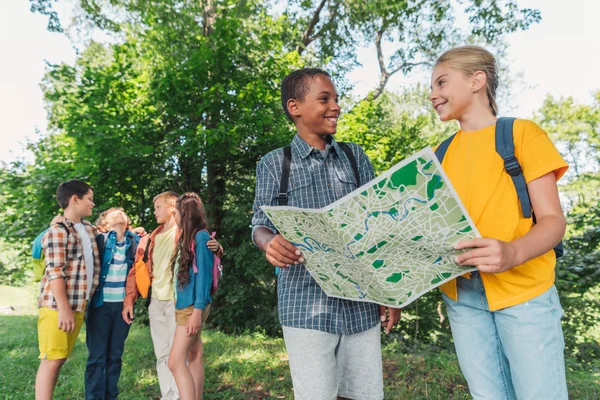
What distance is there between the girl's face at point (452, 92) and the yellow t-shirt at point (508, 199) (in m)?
0.17

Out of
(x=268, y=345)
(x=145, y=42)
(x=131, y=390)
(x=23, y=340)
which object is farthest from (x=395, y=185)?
(x=145, y=42)

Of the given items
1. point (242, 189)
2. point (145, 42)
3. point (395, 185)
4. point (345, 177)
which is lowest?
point (395, 185)

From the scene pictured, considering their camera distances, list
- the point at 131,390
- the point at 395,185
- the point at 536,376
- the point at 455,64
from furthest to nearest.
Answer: the point at 131,390 → the point at 455,64 → the point at 536,376 → the point at 395,185

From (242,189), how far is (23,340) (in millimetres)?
5426

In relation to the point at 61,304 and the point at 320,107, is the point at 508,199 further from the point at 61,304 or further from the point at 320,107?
the point at 61,304

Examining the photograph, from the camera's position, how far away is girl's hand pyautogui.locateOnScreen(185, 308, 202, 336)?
3.78 m

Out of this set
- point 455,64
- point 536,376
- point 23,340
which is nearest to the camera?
point 536,376

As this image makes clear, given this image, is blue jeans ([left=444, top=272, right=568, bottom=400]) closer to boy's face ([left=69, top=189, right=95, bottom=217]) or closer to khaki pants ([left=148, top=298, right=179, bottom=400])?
khaki pants ([left=148, top=298, right=179, bottom=400])

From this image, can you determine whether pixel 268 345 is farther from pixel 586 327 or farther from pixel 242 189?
pixel 586 327

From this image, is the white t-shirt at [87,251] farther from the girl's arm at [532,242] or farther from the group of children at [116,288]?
the girl's arm at [532,242]

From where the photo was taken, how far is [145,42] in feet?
36.3

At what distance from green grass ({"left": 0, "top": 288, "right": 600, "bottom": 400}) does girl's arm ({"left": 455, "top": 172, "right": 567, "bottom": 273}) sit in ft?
10.9

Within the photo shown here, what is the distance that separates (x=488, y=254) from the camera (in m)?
1.40

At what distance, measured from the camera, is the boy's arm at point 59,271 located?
364 centimetres
